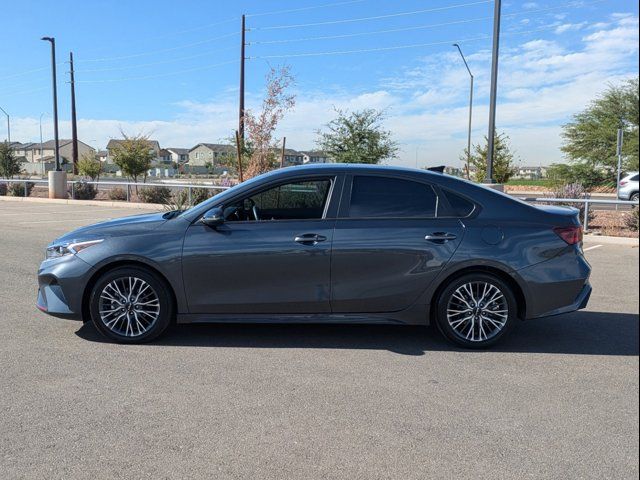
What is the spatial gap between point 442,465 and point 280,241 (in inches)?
97.9

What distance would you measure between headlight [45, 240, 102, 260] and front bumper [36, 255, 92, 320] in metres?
0.05

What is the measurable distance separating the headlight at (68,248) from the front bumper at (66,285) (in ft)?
0.16

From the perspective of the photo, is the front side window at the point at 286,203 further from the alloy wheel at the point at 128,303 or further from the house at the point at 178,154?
the house at the point at 178,154

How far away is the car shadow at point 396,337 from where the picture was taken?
5316 millimetres

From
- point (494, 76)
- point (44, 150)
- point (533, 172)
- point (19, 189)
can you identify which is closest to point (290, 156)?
point (19, 189)

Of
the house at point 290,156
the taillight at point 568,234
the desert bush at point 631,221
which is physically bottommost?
the desert bush at point 631,221

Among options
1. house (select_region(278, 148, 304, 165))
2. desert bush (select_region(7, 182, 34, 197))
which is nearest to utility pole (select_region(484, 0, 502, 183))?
house (select_region(278, 148, 304, 165))

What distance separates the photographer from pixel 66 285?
520 cm

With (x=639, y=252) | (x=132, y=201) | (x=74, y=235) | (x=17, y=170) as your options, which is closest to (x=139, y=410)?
(x=74, y=235)

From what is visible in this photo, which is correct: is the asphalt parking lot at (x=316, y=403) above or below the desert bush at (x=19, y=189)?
below

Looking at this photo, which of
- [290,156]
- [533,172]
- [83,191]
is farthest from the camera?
[290,156]

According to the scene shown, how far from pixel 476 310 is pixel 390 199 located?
48.8 inches

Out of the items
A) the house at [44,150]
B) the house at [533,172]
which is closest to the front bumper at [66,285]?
the house at [533,172]

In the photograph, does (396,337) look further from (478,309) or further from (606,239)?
(606,239)
